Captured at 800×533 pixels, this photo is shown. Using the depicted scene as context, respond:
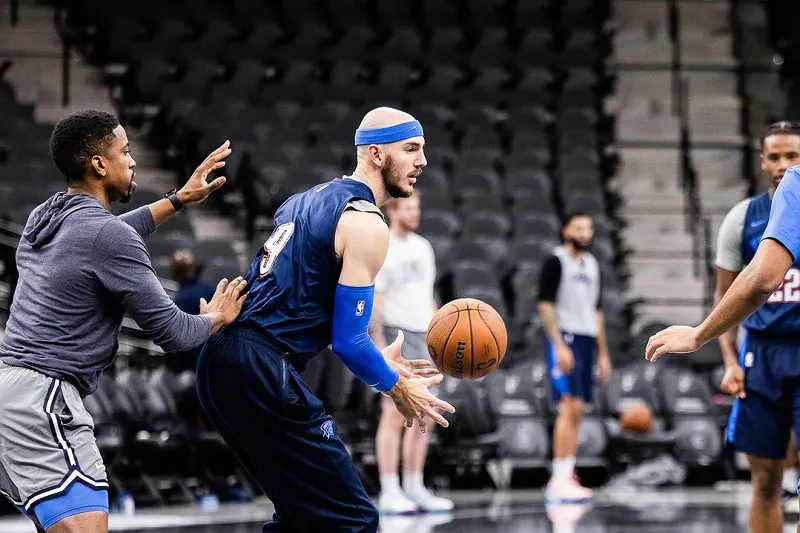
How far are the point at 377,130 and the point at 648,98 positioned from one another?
39.7 feet

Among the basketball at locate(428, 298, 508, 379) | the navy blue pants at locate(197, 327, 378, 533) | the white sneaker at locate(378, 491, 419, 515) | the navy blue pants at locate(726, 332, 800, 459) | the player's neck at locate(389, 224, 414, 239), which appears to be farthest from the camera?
the player's neck at locate(389, 224, 414, 239)

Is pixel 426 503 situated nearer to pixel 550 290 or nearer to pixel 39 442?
pixel 550 290

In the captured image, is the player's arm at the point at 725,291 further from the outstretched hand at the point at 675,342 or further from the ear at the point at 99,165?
the ear at the point at 99,165

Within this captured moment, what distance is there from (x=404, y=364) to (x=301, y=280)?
0.57 m

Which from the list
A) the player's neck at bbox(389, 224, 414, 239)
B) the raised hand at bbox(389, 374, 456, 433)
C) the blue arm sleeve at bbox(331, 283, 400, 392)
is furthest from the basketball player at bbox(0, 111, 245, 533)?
the player's neck at bbox(389, 224, 414, 239)

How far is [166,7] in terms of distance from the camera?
14914 millimetres

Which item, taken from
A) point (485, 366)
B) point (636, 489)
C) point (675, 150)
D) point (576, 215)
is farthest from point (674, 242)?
point (485, 366)

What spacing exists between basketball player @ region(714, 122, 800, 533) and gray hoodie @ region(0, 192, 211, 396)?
233cm

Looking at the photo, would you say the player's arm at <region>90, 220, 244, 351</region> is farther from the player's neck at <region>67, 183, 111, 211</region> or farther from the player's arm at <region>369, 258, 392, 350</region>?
the player's arm at <region>369, 258, 392, 350</region>

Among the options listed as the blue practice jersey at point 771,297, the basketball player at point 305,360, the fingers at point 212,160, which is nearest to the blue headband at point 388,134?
the basketball player at point 305,360

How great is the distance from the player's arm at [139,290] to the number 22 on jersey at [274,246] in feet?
0.77

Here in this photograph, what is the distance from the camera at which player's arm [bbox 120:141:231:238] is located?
13.7 ft

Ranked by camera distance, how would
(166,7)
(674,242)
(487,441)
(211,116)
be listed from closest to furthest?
(487,441), (211,116), (674,242), (166,7)

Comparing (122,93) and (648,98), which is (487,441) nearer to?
(122,93)
